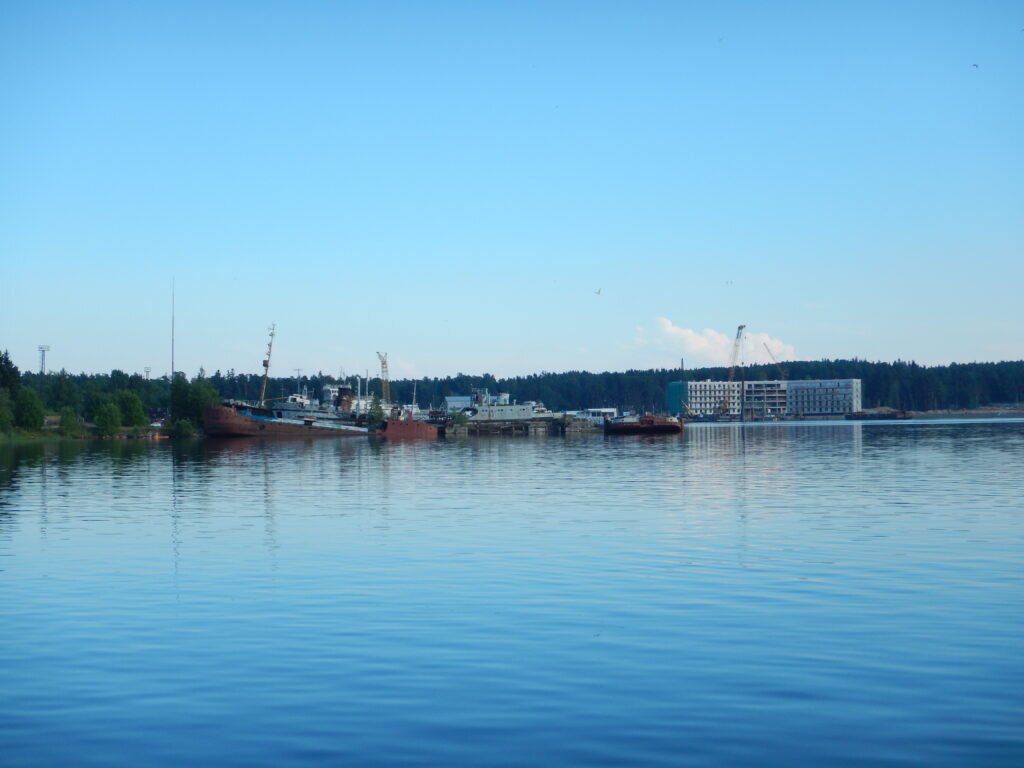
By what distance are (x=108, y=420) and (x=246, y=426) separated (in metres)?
23.8

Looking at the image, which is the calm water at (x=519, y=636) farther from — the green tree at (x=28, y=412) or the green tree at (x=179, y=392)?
the green tree at (x=179, y=392)

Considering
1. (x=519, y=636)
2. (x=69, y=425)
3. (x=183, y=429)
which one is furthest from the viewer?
(x=183, y=429)

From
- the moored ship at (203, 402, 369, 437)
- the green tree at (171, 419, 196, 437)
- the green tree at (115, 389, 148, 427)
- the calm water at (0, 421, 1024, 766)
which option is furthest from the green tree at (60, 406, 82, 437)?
the calm water at (0, 421, 1024, 766)

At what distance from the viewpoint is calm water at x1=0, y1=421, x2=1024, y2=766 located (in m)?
13.9

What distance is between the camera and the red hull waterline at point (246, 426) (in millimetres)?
182500

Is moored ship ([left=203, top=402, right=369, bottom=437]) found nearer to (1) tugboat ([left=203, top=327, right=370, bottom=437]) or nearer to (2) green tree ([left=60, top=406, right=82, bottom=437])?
(1) tugboat ([left=203, top=327, right=370, bottom=437])

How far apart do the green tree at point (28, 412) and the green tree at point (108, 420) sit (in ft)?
A: 35.8

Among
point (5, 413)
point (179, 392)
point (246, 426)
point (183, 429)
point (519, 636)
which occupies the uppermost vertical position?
point (179, 392)

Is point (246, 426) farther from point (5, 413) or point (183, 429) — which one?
point (5, 413)

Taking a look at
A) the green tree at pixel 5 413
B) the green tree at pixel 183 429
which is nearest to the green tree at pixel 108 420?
the green tree at pixel 183 429

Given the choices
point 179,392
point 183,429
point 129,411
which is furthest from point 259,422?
point 129,411

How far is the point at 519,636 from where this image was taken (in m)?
20.1

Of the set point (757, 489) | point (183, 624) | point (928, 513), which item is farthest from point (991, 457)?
point (183, 624)

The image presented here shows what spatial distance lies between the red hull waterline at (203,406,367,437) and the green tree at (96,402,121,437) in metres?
15.3
